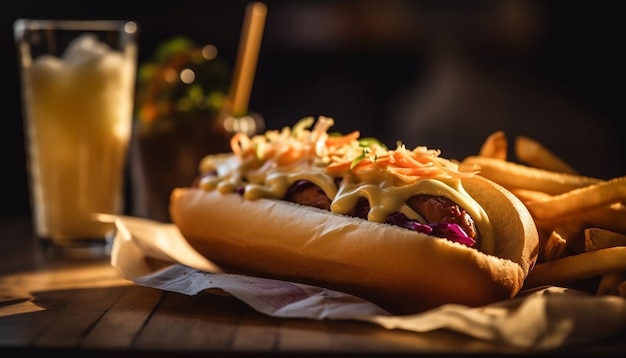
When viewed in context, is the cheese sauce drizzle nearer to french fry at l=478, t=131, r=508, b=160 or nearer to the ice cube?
french fry at l=478, t=131, r=508, b=160

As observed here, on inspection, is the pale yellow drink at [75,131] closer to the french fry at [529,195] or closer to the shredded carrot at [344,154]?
the shredded carrot at [344,154]

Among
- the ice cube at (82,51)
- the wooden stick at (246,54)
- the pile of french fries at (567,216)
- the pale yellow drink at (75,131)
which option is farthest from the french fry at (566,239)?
the ice cube at (82,51)

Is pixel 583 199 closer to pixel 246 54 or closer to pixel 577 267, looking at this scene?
pixel 577 267

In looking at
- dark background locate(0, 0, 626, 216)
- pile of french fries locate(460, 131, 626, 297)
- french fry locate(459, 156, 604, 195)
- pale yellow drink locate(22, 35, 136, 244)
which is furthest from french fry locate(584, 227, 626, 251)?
dark background locate(0, 0, 626, 216)

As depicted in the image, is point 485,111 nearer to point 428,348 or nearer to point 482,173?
point 482,173

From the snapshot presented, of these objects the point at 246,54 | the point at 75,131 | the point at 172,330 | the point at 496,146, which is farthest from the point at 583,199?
the point at 75,131

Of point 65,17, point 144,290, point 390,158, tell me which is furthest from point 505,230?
point 65,17
